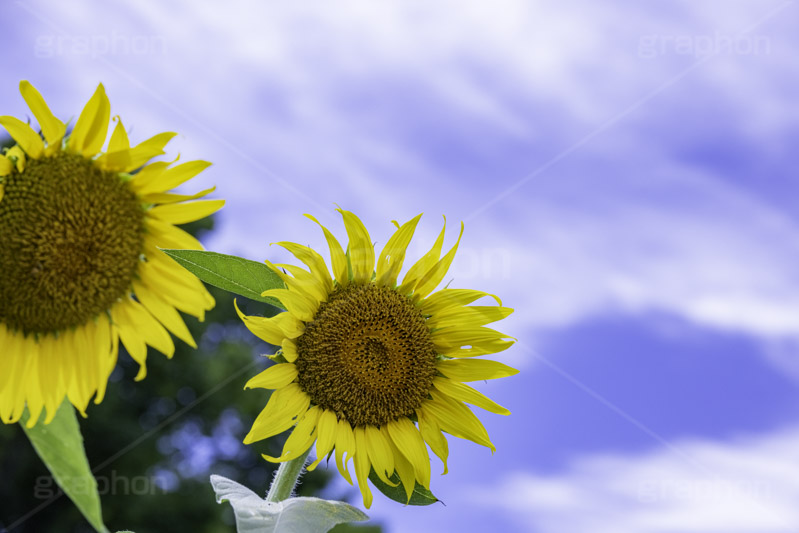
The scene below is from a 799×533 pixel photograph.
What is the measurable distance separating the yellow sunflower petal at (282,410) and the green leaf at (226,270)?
0.34 meters

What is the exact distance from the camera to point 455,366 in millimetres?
2256

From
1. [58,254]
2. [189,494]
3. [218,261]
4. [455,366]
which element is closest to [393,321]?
[455,366]

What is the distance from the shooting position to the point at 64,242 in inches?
64.4

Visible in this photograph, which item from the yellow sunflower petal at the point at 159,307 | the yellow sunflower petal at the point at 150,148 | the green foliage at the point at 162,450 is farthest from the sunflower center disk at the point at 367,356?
the green foliage at the point at 162,450

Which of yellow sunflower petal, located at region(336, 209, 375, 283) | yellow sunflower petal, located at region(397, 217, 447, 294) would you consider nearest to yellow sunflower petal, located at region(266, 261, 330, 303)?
yellow sunflower petal, located at region(336, 209, 375, 283)

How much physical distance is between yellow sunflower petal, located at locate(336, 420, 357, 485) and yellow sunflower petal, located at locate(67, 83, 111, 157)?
3.42 feet

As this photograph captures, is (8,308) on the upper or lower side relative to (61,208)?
lower

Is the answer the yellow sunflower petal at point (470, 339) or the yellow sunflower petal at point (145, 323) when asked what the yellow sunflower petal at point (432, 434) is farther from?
the yellow sunflower petal at point (145, 323)

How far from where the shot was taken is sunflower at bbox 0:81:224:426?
5.20 feet

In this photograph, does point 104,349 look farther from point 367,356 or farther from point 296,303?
point 367,356

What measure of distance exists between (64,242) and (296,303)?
24.7 inches

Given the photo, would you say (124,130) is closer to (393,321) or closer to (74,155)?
(74,155)

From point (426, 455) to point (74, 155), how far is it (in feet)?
4.04

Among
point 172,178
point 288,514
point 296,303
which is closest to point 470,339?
point 296,303
